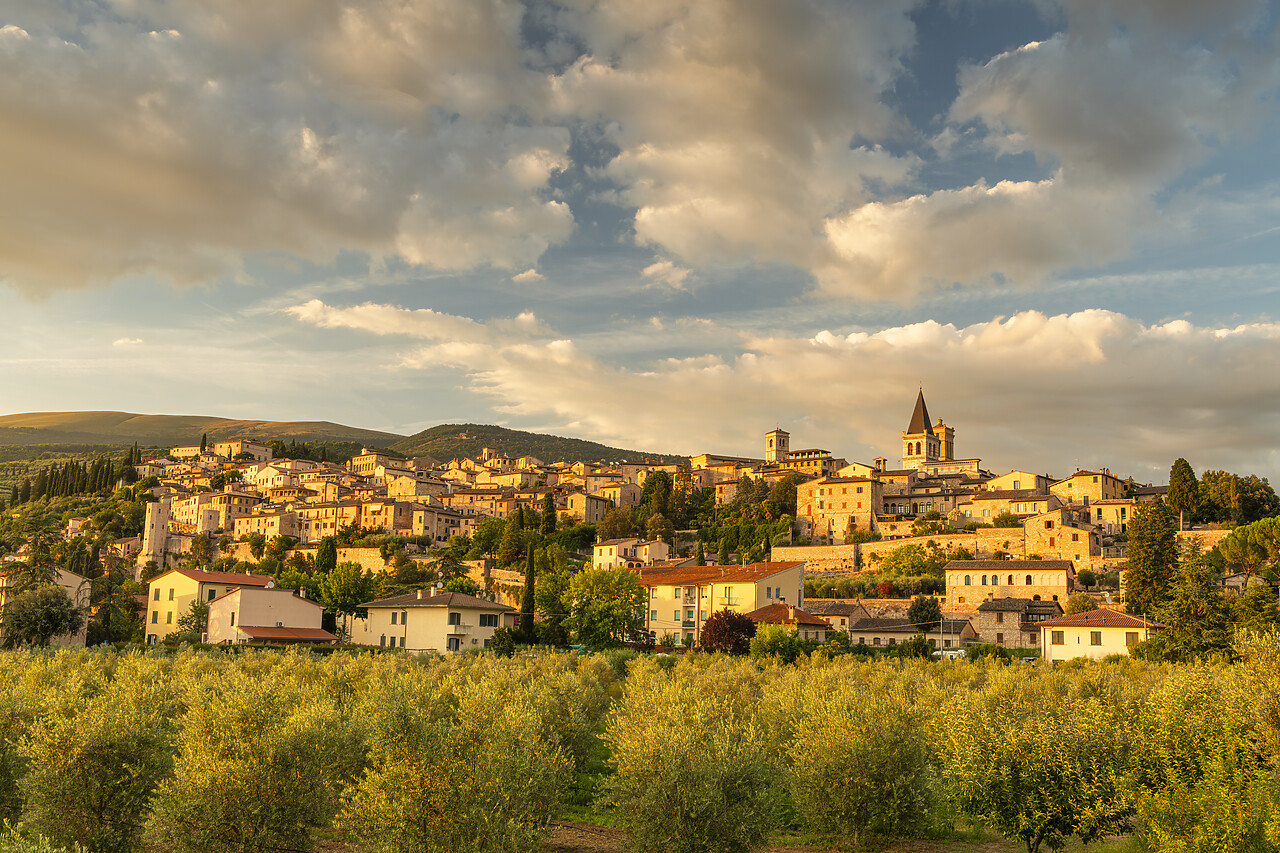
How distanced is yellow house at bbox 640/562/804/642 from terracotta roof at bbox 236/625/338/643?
22.8 m

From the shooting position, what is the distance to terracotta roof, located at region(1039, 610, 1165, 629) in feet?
181

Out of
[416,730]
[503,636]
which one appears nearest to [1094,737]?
[416,730]

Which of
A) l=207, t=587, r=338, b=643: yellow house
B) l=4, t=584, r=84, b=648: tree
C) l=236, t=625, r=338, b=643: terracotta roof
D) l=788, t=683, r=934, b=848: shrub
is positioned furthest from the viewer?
l=207, t=587, r=338, b=643: yellow house

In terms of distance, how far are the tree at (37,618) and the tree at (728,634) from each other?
37.3 meters

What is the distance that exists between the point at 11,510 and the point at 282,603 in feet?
401

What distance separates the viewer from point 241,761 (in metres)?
15.6

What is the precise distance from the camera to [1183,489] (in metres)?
96.4

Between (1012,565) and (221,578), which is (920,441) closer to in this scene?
(1012,565)

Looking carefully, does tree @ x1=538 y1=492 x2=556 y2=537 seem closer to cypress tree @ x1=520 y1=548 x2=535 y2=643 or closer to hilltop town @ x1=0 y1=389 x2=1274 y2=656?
hilltop town @ x1=0 y1=389 x2=1274 y2=656

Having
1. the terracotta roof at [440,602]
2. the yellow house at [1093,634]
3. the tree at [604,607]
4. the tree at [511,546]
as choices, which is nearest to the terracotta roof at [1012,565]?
the yellow house at [1093,634]

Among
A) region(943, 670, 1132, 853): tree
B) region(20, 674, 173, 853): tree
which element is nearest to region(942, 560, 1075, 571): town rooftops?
region(943, 670, 1132, 853): tree

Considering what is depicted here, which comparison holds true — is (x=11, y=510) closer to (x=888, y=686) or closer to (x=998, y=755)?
(x=888, y=686)

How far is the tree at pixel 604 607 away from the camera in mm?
60031

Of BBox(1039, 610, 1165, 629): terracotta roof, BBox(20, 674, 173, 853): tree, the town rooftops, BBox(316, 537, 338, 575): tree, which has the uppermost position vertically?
BBox(20, 674, 173, 853): tree
